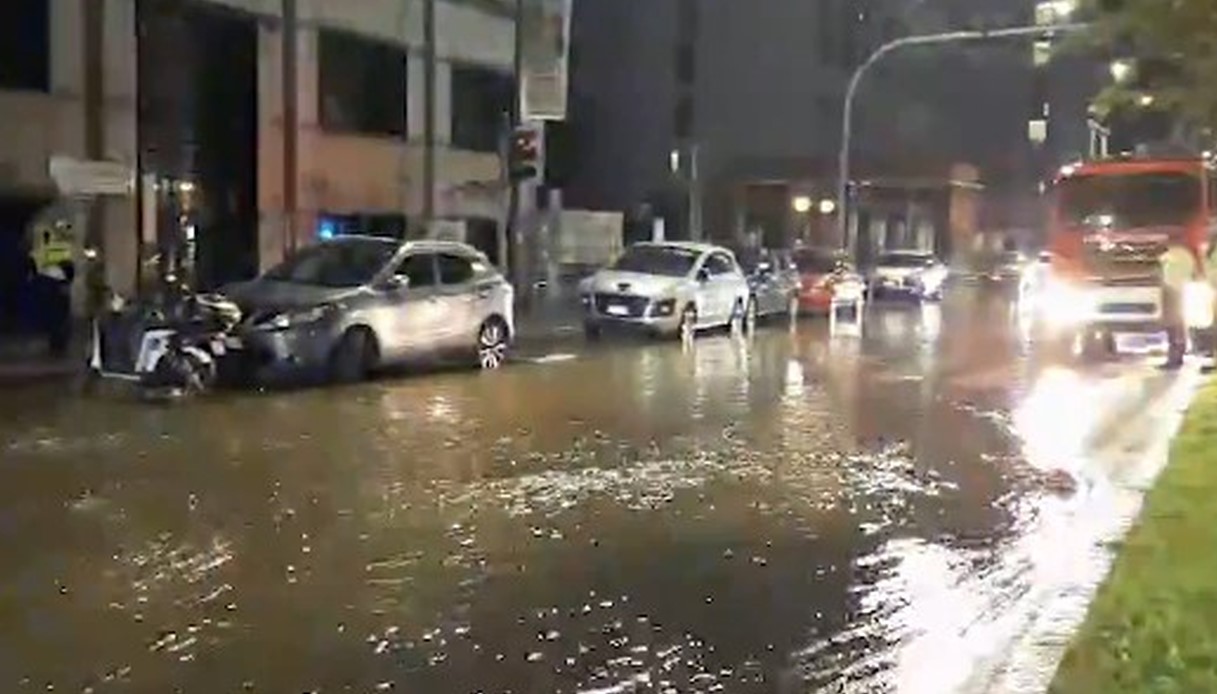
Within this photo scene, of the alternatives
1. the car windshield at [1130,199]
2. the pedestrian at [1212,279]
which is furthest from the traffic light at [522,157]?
the pedestrian at [1212,279]

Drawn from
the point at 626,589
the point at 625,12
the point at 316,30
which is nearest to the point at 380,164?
the point at 316,30

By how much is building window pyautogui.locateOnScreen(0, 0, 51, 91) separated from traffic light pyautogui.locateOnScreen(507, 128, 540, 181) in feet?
26.4

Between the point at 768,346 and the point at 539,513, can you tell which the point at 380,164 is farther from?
the point at 539,513

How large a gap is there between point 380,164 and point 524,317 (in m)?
4.92

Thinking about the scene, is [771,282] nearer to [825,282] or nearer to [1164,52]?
[825,282]

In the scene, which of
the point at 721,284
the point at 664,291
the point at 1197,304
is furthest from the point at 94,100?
the point at 1197,304

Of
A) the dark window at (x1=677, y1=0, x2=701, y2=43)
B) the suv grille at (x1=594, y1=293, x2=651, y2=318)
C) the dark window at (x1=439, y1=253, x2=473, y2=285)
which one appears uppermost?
the dark window at (x1=677, y1=0, x2=701, y2=43)

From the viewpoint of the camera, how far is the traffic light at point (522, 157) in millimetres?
31609

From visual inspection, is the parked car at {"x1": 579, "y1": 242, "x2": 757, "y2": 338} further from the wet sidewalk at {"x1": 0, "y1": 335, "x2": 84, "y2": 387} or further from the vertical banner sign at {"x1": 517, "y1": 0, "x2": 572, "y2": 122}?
the wet sidewalk at {"x1": 0, "y1": 335, "x2": 84, "y2": 387}

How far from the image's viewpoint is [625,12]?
72.1 metres

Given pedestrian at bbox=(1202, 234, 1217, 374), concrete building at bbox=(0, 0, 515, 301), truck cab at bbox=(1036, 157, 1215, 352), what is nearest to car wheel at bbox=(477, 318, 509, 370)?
concrete building at bbox=(0, 0, 515, 301)

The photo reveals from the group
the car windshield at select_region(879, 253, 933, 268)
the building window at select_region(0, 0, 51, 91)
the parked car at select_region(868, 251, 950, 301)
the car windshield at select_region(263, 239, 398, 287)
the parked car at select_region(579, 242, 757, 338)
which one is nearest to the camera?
the car windshield at select_region(263, 239, 398, 287)

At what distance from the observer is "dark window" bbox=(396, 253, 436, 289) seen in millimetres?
21812

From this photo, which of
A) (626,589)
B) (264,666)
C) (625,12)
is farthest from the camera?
(625,12)
